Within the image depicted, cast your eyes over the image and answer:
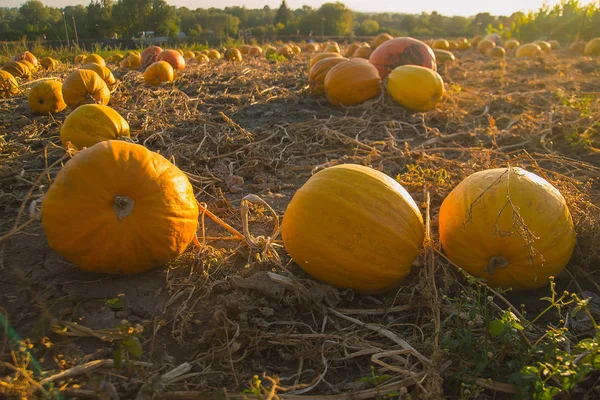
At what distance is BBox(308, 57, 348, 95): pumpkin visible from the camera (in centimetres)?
666

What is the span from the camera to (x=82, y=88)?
5422 millimetres

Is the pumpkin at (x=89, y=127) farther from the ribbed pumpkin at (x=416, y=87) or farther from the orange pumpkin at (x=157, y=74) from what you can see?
the orange pumpkin at (x=157, y=74)

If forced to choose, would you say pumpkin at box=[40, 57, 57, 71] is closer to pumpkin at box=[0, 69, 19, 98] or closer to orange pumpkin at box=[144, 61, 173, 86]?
pumpkin at box=[0, 69, 19, 98]

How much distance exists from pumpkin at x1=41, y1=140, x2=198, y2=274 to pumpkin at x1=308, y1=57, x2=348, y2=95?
15.8 ft

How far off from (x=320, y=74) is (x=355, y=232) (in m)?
5.06

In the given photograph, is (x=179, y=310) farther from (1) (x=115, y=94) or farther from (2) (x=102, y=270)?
(1) (x=115, y=94)

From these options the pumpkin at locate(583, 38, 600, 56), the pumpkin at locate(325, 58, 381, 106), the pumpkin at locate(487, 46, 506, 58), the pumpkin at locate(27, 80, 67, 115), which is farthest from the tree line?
the pumpkin at locate(325, 58, 381, 106)

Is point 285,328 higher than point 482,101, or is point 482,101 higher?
point 482,101

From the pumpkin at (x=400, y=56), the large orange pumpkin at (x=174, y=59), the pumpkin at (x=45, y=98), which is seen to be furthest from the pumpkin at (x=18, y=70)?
the pumpkin at (x=400, y=56)

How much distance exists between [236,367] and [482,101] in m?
6.18

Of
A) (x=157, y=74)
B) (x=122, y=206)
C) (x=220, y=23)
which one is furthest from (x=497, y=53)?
(x=220, y=23)

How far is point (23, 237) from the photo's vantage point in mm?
2654

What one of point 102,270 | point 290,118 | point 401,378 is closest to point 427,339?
point 401,378

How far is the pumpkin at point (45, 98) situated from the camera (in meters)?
5.45
